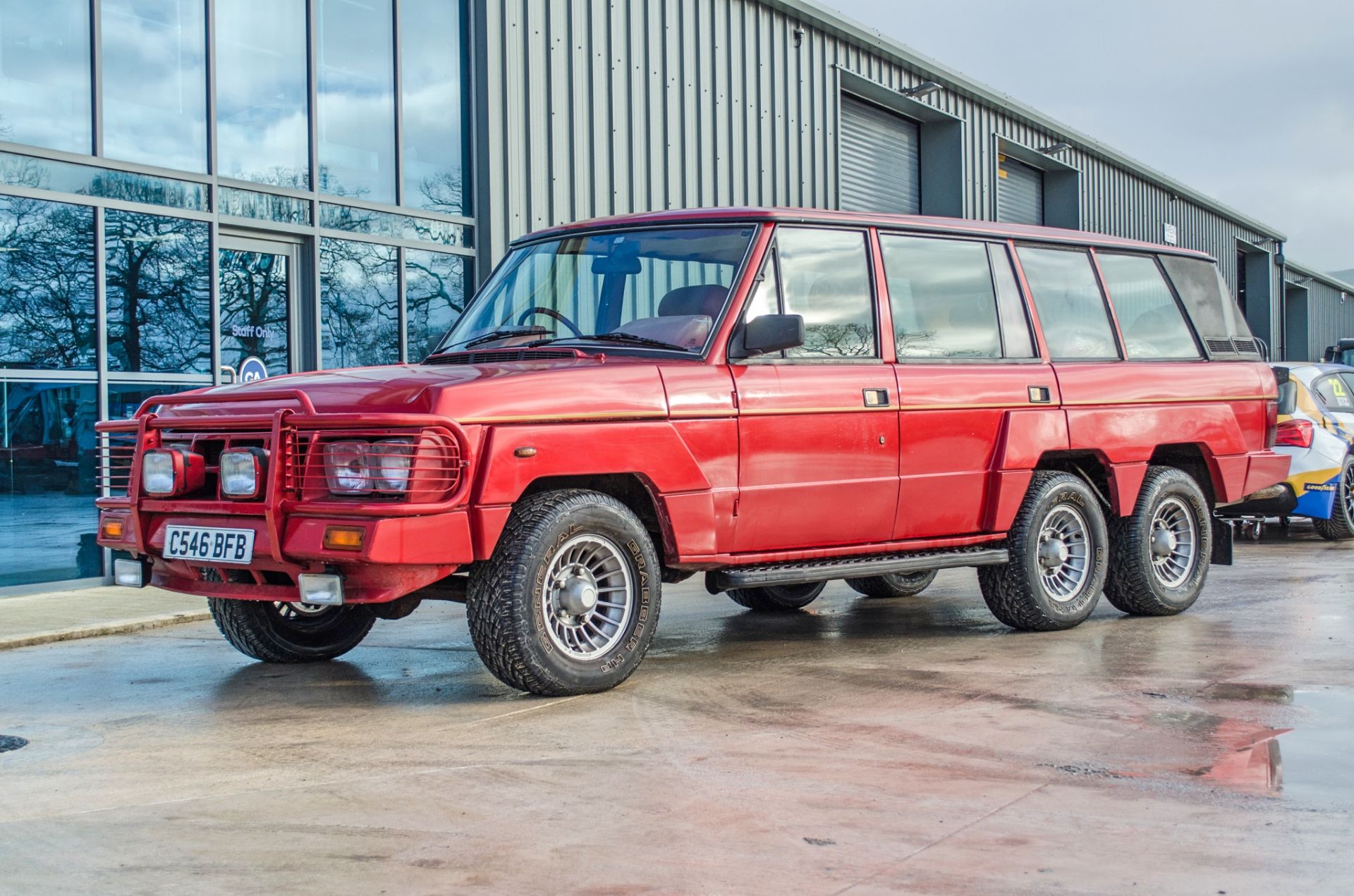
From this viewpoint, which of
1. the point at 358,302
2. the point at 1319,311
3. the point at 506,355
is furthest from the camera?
the point at 1319,311

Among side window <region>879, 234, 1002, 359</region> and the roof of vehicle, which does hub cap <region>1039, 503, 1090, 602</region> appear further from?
the roof of vehicle

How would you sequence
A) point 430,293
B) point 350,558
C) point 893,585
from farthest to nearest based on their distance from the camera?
point 430,293
point 893,585
point 350,558

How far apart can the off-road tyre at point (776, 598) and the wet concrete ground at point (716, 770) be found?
4.06 feet

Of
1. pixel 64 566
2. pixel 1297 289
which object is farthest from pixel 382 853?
pixel 1297 289

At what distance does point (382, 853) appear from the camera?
151 inches

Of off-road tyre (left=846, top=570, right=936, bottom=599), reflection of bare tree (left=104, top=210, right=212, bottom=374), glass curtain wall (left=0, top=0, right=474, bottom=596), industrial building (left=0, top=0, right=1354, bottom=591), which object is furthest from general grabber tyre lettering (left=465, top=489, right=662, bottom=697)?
reflection of bare tree (left=104, top=210, right=212, bottom=374)

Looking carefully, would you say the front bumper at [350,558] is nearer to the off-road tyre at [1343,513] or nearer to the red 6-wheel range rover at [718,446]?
the red 6-wheel range rover at [718,446]

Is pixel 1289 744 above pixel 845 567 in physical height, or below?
below

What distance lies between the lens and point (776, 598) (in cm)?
884

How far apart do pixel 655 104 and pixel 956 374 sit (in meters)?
10.0

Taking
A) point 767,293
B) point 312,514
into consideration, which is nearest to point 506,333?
point 767,293

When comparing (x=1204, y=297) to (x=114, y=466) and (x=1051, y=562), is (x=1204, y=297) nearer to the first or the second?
(x=1051, y=562)

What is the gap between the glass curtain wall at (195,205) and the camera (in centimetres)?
1042

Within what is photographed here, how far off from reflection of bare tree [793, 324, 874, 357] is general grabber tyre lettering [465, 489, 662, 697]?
1332 millimetres
